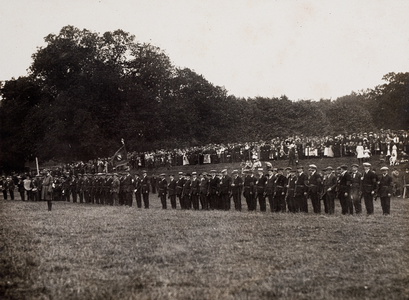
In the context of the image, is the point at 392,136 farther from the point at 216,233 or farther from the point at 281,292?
the point at 281,292

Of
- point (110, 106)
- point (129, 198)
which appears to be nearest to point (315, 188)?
point (129, 198)

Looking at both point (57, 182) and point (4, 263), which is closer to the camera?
point (4, 263)

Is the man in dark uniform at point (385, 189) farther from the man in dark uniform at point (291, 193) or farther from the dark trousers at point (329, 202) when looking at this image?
the man in dark uniform at point (291, 193)

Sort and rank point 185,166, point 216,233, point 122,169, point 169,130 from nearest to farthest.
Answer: point 216,233 → point 185,166 → point 122,169 → point 169,130

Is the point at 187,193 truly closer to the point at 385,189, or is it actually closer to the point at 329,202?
the point at 329,202

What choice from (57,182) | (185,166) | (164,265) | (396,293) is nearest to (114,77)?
(185,166)
